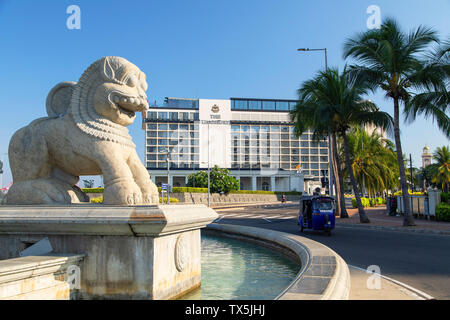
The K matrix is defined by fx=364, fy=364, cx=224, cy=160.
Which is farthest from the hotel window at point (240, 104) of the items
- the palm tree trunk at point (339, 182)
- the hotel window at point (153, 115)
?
the palm tree trunk at point (339, 182)

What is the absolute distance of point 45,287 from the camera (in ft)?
13.8

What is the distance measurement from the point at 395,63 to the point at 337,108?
17.1ft

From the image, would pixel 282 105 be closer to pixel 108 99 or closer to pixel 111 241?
pixel 108 99

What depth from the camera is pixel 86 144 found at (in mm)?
5625

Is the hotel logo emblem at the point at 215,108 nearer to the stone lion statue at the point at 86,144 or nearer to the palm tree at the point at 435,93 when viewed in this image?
the palm tree at the point at 435,93

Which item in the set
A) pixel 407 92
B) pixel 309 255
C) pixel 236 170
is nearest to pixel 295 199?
pixel 236 170

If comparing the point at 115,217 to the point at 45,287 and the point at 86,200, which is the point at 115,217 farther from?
the point at 86,200

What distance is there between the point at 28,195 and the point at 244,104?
11035 centimetres

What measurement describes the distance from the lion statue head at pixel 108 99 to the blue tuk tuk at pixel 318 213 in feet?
35.1

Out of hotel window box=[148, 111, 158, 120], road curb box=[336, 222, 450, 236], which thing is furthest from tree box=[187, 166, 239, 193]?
hotel window box=[148, 111, 158, 120]

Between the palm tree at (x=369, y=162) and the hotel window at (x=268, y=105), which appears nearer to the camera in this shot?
the palm tree at (x=369, y=162)

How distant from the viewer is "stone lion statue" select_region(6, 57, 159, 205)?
18.5 ft

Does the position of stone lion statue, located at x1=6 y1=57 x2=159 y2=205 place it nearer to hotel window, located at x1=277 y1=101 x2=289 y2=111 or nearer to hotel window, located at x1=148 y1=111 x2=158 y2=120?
hotel window, located at x1=148 y1=111 x2=158 y2=120

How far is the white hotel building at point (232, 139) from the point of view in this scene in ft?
338
